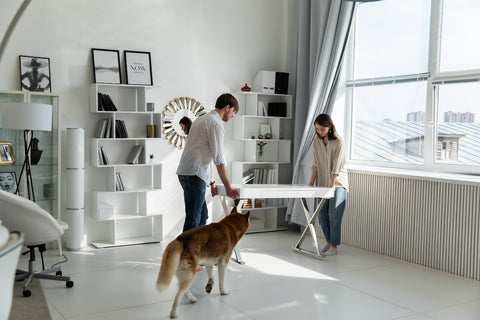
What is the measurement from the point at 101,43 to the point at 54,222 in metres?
2.44

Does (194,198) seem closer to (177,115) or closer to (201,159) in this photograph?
(201,159)

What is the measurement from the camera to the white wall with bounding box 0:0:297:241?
17.1 ft

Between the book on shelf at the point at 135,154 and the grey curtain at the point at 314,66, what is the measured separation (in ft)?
6.21

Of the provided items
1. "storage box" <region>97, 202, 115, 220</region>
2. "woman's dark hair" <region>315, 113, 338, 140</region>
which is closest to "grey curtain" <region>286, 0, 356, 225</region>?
"woman's dark hair" <region>315, 113, 338, 140</region>

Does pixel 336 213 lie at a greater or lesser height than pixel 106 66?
lesser

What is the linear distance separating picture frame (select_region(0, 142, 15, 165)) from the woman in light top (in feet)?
9.82

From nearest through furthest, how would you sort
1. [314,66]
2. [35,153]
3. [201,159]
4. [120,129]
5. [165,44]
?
[201,159] < [35,153] < [120,129] < [165,44] < [314,66]

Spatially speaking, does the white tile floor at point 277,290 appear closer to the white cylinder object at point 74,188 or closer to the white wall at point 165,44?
the white cylinder object at point 74,188

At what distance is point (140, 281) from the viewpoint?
422 centimetres

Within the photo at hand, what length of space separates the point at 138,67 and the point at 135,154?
38.2 inches

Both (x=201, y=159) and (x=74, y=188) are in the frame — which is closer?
(x=201, y=159)

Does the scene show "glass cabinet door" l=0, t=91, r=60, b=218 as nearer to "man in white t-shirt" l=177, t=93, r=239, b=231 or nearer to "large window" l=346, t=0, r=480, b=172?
"man in white t-shirt" l=177, t=93, r=239, b=231

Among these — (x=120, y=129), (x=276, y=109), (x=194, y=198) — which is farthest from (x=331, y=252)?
(x=120, y=129)

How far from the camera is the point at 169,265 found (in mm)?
3209
